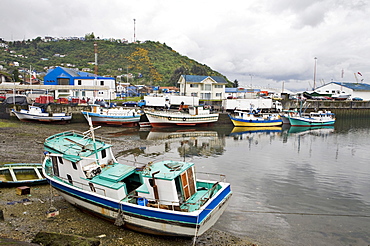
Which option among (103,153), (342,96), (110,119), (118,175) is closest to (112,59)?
(110,119)

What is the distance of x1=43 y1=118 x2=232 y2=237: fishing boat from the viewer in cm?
932

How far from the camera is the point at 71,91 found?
54875mm

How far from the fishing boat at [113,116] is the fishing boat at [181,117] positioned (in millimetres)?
2190

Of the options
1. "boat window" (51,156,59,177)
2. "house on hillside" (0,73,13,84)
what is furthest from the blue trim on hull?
"house on hillside" (0,73,13,84)

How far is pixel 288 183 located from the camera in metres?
17.0

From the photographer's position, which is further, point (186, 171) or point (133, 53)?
point (133, 53)

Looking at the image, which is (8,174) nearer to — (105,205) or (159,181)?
(105,205)

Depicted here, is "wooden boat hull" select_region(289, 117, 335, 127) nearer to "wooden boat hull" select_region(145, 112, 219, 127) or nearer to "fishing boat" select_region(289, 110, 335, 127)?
"fishing boat" select_region(289, 110, 335, 127)

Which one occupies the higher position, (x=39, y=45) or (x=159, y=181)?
(x=39, y=45)

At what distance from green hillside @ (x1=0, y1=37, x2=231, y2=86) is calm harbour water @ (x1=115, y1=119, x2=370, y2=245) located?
212 ft

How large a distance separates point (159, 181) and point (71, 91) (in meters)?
50.7

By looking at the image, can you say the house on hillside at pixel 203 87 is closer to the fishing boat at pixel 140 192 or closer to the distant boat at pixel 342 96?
the distant boat at pixel 342 96

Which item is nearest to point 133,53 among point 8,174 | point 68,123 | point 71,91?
point 71,91

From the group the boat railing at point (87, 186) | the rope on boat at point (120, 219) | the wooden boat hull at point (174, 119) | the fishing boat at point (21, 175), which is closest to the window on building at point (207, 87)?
the wooden boat hull at point (174, 119)
